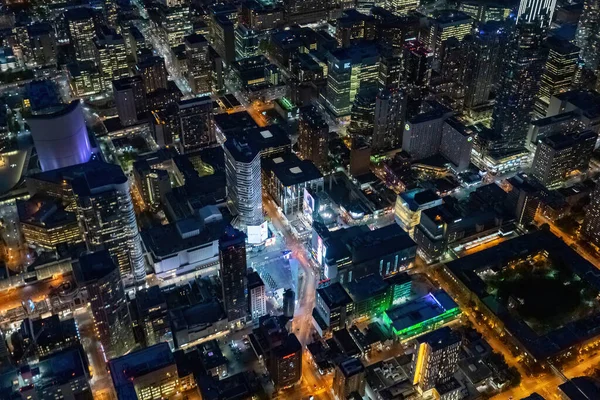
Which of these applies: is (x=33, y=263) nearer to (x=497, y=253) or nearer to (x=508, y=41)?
(x=497, y=253)

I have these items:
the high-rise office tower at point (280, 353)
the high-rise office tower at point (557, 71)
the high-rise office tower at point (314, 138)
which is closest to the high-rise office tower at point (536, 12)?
the high-rise office tower at point (557, 71)

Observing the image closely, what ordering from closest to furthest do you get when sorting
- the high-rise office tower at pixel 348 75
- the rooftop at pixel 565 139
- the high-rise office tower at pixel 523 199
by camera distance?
the high-rise office tower at pixel 523 199
the rooftop at pixel 565 139
the high-rise office tower at pixel 348 75

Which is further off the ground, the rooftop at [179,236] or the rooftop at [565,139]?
the rooftop at [565,139]

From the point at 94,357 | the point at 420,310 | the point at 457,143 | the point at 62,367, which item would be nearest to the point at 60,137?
the point at 94,357

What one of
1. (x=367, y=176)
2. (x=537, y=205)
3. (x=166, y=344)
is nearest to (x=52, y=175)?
(x=166, y=344)

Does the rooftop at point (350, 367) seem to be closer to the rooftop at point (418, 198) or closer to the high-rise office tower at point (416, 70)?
the rooftop at point (418, 198)

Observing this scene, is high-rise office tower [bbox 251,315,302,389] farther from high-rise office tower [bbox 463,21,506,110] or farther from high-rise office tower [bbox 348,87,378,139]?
high-rise office tower [bbox 463,21,506,110]

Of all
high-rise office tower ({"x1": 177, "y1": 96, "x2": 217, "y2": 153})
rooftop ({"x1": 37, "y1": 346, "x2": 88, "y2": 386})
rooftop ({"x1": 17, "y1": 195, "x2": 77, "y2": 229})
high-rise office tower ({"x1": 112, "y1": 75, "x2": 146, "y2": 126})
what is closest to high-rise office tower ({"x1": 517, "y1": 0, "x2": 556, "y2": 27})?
high-rise office tower ({"x1": 177, "y1": 96, "x2": 217, "y2": 153})
